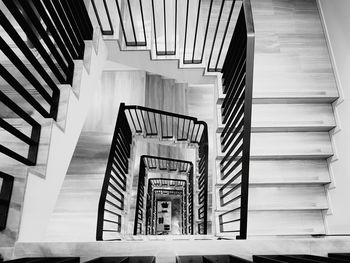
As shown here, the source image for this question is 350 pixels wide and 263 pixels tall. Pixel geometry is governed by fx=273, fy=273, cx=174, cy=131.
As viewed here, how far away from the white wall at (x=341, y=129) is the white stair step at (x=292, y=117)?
13cm

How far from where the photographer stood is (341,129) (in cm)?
293

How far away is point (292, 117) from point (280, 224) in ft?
3.84

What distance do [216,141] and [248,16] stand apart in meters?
1.35

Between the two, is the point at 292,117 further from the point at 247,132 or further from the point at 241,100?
Result: the point at 247,132

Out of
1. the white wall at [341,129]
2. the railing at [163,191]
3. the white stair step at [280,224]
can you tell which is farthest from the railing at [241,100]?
the railing at [163,191]

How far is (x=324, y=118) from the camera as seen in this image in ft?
10.2

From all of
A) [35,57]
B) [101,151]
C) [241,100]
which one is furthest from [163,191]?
[35,57]

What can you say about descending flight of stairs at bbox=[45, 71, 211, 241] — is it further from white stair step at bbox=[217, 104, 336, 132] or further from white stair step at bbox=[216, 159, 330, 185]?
white stair step at bbox=[217, 104, 336, 132]

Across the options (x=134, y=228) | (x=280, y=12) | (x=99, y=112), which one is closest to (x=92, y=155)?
(x=99, y=112)

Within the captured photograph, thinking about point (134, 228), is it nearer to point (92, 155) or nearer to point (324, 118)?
point (92, 155)

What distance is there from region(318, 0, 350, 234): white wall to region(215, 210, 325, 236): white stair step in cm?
17

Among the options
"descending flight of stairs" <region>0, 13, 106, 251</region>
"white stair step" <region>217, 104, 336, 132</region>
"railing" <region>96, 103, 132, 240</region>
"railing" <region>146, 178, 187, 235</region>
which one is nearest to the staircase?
"white stair step" <region>217, 104, 336, 132</region>

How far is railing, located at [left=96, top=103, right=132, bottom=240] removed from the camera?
2.35 m

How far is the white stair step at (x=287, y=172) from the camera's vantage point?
283cm
